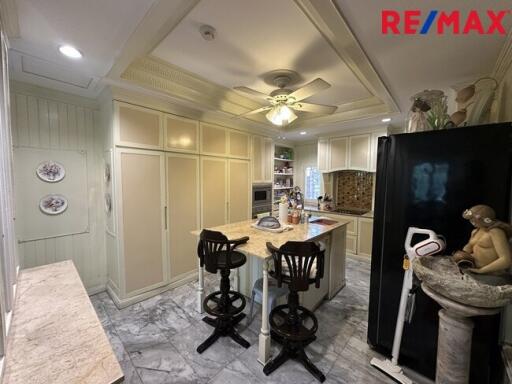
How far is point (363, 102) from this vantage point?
3.18m

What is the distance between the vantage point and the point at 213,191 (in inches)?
133

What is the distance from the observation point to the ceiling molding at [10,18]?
123cm

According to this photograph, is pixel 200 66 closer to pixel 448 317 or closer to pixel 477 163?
pixel 477 163

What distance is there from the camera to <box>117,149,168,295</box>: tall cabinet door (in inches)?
97.0

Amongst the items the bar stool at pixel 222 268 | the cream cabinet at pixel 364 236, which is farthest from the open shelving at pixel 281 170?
the bar stool at pixel 222 268

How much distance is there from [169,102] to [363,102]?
2713mm

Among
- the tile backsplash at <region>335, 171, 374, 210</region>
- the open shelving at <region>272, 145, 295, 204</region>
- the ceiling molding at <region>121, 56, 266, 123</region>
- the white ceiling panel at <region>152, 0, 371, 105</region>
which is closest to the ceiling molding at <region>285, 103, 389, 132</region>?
the white ceiling panel at <region>152, 0, 371, 105</region>

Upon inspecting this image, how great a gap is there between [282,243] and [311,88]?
137 cm

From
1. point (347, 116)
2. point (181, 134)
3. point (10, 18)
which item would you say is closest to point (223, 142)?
point (181, 134)

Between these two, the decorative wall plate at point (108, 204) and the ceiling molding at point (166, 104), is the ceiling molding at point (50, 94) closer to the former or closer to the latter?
the ceiling molding at point (166, 104)

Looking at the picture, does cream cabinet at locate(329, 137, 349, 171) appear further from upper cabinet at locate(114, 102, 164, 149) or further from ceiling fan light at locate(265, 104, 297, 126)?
upper cabinet at locate(114, 102, 164, 149)

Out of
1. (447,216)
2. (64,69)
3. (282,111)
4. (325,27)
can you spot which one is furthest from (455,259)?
(64,69)

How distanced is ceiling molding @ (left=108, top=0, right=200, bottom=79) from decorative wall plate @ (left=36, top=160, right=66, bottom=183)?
1.43m

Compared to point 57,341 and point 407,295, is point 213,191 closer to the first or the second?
point 57,341
